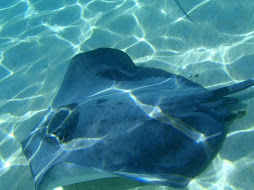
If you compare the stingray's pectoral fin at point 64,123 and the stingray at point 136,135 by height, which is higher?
the stingray's pectoral fin at point 64,123

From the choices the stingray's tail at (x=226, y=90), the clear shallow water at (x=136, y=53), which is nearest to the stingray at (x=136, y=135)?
the stingray's tail at (x=226, y=90)

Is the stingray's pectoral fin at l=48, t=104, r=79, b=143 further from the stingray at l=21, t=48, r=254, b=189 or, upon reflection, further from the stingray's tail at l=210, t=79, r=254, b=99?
the stingray's tail at l=210, t=79, r=254, b=99

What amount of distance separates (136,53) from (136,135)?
303 centimetres

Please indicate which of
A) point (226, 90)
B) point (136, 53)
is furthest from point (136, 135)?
point (136, 53)

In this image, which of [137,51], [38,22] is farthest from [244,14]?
[38,22]

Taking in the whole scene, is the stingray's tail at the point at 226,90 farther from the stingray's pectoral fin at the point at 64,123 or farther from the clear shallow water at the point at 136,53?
the stingray's pectoral fin at the point at 64,123

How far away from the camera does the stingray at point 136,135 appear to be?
271 centimetres

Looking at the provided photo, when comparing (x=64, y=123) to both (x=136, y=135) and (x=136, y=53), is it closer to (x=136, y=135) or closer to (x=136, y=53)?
Result: (x=136, y=135)

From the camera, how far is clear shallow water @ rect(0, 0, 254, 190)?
10.8ft

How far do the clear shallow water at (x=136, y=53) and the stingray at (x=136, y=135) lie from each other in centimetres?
50

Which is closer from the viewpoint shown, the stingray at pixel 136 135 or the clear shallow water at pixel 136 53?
the stingray at pixel 136 135

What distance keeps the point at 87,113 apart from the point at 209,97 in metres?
1.85

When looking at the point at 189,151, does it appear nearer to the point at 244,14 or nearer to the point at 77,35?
the point at 244,14

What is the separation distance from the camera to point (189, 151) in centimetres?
278
